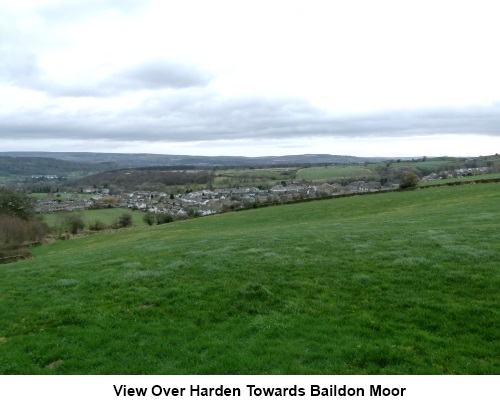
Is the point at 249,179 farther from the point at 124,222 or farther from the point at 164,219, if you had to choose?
the point at 164,219

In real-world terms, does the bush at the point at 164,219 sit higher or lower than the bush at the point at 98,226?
higher

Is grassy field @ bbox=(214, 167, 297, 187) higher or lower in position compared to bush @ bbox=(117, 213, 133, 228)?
higher

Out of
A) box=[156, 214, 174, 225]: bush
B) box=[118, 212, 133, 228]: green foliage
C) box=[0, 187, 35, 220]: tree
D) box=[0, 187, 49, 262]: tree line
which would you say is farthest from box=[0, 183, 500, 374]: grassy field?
box=[118, 212, 133, 228]: green foliage

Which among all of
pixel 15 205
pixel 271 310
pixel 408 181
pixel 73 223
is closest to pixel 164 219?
Answer: pixel 73 223

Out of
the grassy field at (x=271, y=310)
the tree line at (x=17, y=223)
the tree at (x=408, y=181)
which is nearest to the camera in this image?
the grassy field at (x=271, y=310)

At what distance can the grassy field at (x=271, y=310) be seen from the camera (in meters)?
8.48

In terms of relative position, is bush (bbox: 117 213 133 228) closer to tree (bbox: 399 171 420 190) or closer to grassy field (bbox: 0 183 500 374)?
tree (bbox: 399 171 420 190)

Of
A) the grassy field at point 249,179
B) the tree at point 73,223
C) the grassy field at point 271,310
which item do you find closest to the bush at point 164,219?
the tree at point 73,223

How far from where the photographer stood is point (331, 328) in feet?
32.3

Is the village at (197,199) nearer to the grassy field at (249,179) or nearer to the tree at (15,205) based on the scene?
the grassy field at (249,179)

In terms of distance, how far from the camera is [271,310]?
450 inches

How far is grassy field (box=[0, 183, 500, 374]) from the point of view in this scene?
8477 mm

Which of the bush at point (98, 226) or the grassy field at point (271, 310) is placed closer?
the grassy field at point (271, 310)
